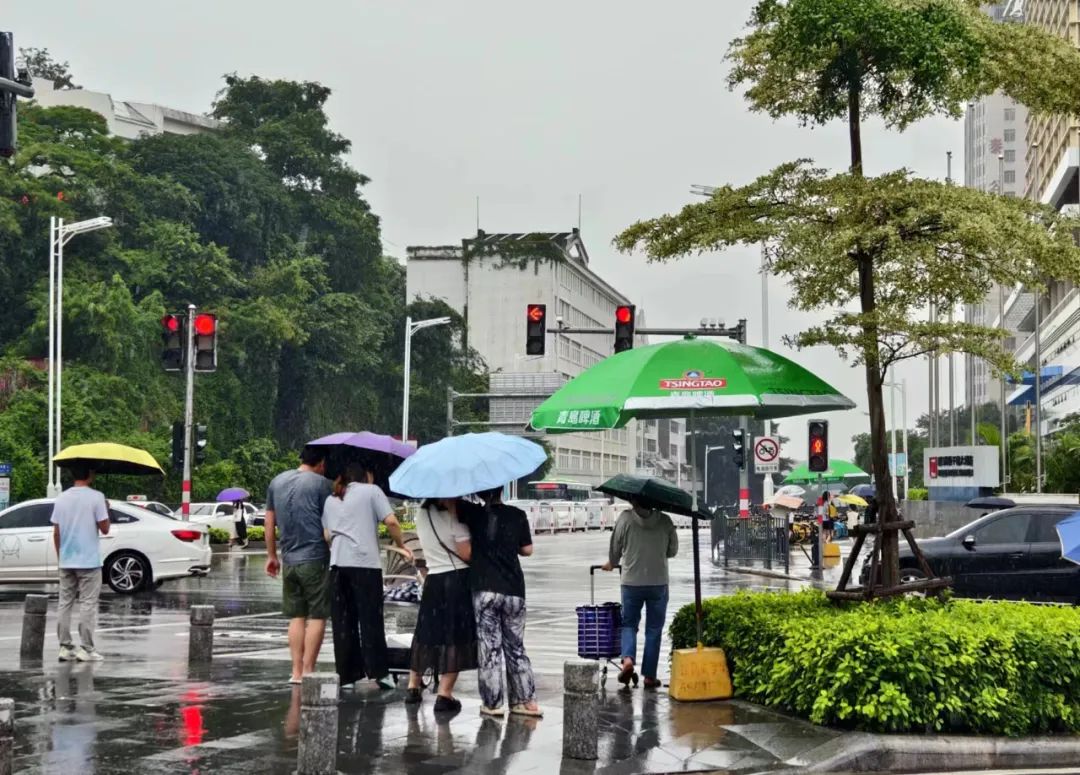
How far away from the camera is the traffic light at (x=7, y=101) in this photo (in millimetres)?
14070

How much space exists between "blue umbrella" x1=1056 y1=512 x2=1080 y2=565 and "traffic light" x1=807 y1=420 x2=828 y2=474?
25.4m

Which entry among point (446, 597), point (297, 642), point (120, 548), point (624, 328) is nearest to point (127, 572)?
point (120, 548)

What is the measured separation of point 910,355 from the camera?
12.1 m

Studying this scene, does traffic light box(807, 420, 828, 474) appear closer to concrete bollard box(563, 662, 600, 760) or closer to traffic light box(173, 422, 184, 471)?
traffic light box(173, 422, 184, 471)

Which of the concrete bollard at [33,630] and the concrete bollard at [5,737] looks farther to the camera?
the concrete bollard at [33,630]

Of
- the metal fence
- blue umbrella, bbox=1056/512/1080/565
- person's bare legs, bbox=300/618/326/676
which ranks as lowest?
the metal fence

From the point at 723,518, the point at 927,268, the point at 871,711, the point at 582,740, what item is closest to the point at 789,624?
the point at 871,711

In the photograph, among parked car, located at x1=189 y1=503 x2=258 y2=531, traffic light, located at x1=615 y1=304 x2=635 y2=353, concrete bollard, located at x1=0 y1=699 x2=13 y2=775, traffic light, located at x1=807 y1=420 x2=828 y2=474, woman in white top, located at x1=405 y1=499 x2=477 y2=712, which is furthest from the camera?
parked car, located at x1=189 y1=503 x2=258 y2=531

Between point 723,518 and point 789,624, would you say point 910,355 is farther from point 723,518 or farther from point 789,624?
point 723,518

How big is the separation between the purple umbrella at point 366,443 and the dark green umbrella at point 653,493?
2165mm

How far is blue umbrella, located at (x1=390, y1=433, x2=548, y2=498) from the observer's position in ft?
34.5

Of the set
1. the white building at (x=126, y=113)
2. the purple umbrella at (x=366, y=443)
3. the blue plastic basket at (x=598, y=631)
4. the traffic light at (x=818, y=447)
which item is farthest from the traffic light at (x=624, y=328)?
the white building at (x=126, y=113)

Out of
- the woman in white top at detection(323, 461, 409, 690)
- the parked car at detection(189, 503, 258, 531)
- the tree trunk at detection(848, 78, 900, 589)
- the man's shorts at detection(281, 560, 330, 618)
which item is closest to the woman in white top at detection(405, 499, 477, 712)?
the woman in white top at detection(323, 461, 409, 690)

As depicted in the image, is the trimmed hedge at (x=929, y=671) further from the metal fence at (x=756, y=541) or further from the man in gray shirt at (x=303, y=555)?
the metal fence at (x=756, y=541)
